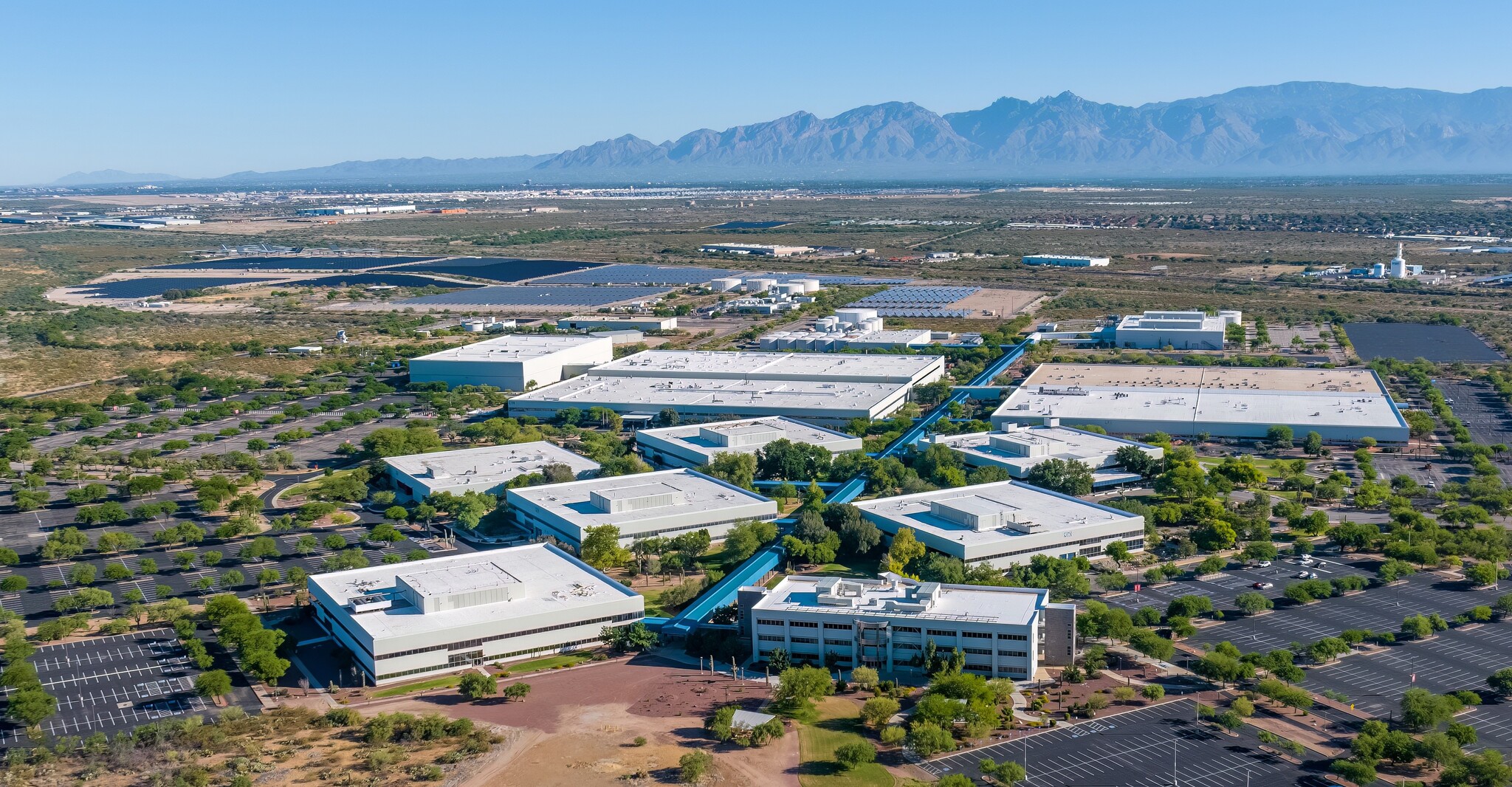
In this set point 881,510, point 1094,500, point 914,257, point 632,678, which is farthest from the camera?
point 914,257

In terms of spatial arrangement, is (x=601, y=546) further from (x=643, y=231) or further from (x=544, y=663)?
(x=643, y=231)

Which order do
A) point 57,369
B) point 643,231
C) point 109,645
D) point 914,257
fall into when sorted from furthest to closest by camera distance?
1. point 643,231
2. point 914,257
3. point 57,369
4. point 109,645

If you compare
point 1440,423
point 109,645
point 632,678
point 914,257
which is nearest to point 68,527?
point 109,645

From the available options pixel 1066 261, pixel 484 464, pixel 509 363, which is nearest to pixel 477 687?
pixel 484 464

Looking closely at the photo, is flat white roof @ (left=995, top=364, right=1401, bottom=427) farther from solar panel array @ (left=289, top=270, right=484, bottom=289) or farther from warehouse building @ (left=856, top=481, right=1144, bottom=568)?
solar panel array @ (left=289, top=270, right=484, bottom=289)

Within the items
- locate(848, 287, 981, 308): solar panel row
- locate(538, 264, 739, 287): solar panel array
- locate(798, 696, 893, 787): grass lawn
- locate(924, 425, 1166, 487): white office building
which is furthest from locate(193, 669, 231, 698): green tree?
locate(538, 264, 739, 287): solar panel array

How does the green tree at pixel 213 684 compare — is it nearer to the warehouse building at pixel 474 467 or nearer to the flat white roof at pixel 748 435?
the warehouse building at pixel 474 467

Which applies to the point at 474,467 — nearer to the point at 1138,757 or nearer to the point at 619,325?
the point at 1138,757
